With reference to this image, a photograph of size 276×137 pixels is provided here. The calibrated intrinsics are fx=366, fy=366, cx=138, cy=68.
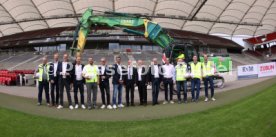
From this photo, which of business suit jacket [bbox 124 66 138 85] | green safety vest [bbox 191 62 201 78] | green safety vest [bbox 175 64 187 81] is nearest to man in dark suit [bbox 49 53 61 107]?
business suit jacket [bbox 124 66 138 85]

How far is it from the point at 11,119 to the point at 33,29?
43001mm

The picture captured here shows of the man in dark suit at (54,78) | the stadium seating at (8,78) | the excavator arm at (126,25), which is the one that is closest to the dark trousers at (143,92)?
the man in dark suit at (54,78)

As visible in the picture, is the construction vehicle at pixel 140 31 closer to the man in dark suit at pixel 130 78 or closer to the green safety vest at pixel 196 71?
the green safety vest at pixel 196 71

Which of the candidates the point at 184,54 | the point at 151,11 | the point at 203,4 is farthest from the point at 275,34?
the point at 184,54

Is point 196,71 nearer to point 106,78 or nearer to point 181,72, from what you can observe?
point 181,72

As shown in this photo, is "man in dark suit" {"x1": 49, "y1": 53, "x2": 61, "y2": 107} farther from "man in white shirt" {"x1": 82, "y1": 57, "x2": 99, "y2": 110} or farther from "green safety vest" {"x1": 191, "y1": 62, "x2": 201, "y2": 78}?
"green safety vest" {"x1": 191, "y1": 62, "x2": 201, "y2": 78}

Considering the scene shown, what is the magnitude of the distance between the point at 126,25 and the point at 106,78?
852 centimetres

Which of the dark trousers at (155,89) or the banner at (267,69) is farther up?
the banner at (267,69)

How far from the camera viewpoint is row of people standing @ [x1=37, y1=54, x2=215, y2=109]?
1360 cm

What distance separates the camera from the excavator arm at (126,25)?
21.0 meters

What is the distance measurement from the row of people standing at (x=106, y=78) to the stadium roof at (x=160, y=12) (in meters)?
27.7

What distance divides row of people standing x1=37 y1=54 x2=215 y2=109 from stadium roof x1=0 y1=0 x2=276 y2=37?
2774cm

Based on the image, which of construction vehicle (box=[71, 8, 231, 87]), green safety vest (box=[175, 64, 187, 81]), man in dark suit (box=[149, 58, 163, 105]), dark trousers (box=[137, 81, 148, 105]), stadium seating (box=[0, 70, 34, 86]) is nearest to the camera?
dark trousers (box=[137, 81, 148, 105])

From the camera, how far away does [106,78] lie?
1385cm
